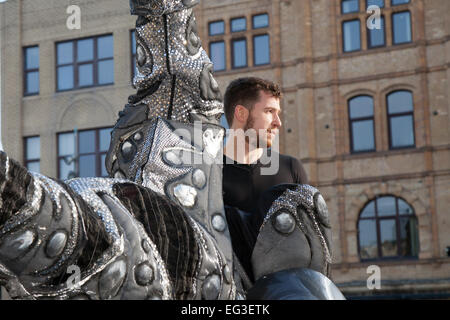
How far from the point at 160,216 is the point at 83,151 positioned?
19857mm

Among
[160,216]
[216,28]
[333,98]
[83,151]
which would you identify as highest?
[216,28]

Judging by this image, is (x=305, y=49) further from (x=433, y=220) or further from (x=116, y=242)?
(x=116, y=242)

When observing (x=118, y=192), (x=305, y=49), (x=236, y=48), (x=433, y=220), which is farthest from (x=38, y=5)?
(x=118, y=192)

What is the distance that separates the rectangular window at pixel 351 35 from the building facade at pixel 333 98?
3cm

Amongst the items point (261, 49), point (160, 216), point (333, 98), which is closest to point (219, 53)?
point (261, 49)

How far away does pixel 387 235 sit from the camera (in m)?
18.9

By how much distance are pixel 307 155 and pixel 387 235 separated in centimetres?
258

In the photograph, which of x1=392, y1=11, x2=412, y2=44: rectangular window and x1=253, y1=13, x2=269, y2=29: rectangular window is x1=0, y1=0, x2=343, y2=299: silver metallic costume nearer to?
x1=392, y1=11, x2=412, y2=44: rectangular window

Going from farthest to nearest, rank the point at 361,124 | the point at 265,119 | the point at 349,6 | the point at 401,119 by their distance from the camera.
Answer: the point at 349,6 < the point at 361,124 < the point at 401,119 < the point at 265,119

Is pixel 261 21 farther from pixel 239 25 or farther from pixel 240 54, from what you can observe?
pixel 240 54

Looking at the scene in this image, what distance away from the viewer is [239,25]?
2078cm

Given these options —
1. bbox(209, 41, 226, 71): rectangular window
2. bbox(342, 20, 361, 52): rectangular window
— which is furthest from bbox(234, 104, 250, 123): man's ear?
bbox(209, 41, 226, 71): rectangular window

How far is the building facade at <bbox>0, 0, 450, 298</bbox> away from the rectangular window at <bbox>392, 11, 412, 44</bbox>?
0.05m

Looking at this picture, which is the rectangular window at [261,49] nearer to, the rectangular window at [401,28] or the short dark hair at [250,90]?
the rectangular window at [401,28]
